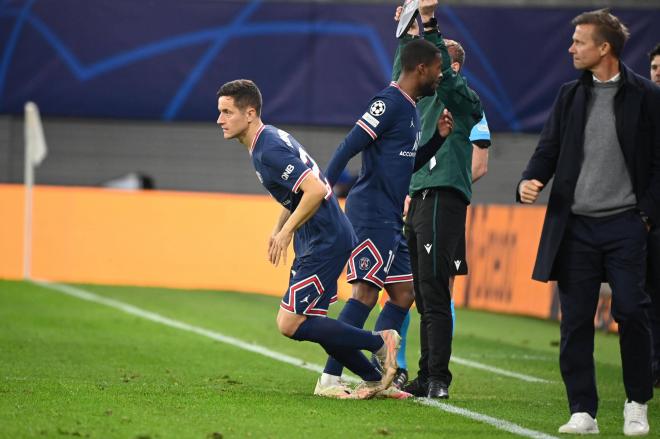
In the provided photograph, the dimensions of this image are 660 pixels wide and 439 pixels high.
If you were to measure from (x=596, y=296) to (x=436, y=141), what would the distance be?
173 centimetres

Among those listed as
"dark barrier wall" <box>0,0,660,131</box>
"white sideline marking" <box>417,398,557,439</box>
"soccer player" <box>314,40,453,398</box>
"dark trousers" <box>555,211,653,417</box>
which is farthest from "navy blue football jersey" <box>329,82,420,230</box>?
"dark barrier wall" <box>0,0,660,131</box>

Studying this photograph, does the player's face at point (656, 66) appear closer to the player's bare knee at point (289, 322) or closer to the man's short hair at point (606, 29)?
the man's short hair at point (606, 29)

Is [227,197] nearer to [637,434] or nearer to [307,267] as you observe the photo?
[307,267]

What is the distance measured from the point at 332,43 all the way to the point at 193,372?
12491 millimetres

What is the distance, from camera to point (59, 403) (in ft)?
22.3

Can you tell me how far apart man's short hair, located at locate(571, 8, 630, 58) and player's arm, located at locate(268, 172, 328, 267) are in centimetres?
165

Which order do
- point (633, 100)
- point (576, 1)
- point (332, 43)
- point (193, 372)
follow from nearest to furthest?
1. point (633, 100)
2. point (193, 372)
3. point (332, 43)
4. point (576, 1)

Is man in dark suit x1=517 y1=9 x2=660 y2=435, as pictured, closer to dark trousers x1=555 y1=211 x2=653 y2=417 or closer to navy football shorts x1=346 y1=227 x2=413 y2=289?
dark trousers x1=555 y1=211 x2=653 y2=417

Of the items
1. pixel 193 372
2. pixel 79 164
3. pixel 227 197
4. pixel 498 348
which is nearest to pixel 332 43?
pixel 227 197

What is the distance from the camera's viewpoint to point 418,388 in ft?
25.8

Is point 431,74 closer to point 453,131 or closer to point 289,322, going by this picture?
point 453,131

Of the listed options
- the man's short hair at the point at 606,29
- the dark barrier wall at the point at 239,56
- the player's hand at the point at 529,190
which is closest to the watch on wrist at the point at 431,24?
the man's short hair at the point at 606,29

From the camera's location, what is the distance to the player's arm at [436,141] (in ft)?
25.2

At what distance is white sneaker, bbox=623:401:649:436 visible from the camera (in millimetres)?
6289
